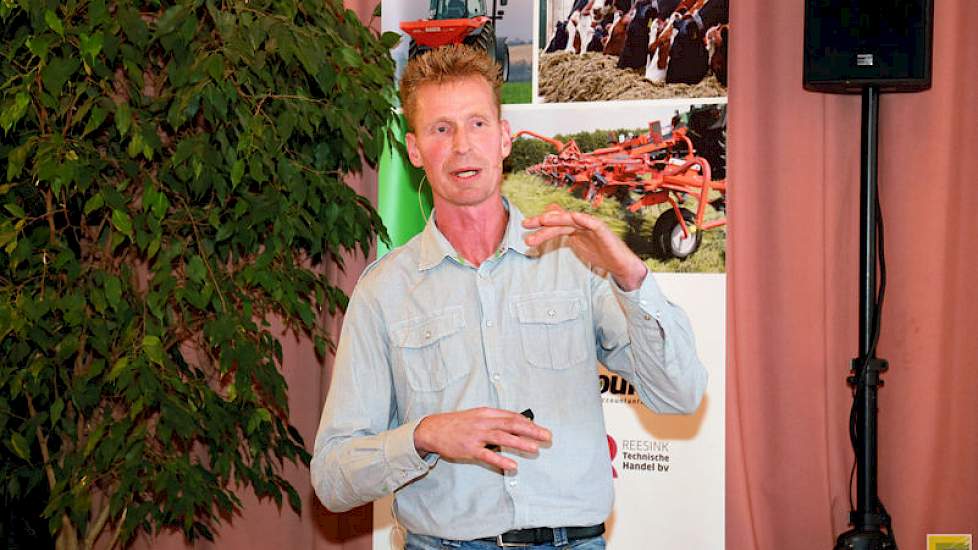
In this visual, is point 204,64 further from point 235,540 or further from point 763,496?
point 763,496

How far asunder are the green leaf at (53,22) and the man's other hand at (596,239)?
58.0 inches

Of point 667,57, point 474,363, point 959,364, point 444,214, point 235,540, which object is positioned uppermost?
point 667,57

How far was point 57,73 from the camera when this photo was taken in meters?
2.50

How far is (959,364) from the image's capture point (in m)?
3.31

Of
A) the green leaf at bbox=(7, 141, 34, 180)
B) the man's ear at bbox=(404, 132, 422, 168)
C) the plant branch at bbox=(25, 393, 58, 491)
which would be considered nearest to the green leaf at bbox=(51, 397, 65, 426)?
the plant branch at bbox=(25, 393, 58, 491)

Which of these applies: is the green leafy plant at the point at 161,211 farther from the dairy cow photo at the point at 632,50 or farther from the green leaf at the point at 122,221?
the dairy cow photo at the point at 632,50

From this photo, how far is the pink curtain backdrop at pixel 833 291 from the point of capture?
130 inches

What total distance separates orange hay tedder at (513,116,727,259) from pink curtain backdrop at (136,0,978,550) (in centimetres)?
12

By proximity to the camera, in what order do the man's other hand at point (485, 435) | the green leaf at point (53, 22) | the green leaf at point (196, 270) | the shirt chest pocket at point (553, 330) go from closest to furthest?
the man's other hand at point (485, 435) → the shirt chest pocket at point (553, 330) → the green leaf at point (53, 22) → the green leaf at point (196, 270)

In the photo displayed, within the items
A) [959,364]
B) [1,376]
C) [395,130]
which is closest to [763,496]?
[959,364]

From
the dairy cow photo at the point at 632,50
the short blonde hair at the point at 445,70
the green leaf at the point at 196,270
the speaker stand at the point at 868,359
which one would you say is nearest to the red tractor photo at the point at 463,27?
the dairy cow photo at the point at 632,50

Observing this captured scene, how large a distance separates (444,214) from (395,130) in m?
1.94

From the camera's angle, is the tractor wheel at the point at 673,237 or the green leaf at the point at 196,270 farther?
the tractor wheel at the point at 673,237

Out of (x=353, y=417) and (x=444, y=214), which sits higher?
(x=444, y=214)
